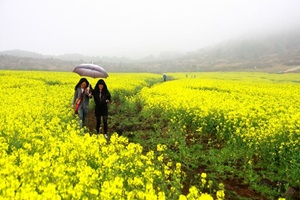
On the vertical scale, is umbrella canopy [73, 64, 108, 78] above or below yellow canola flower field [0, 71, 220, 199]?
above

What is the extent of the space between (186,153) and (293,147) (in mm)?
3100

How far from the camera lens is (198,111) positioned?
1379 centimetres

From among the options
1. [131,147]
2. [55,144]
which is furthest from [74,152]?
[131,147]

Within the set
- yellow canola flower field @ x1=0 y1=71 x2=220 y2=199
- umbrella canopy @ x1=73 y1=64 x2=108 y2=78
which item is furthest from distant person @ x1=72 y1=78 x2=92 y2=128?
yellow canola flower field @ x1=0 y1=71 x2=220 y2=199

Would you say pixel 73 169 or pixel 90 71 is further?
pixel 90 71

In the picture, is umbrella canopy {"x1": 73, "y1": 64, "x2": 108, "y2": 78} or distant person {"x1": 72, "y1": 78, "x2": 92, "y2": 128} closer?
distant person {"x1": 72, "y1": 78, "x2": 92, "y2": 128}

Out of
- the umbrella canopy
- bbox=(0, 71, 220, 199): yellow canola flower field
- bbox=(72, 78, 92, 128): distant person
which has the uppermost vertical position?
the umbrella canopy

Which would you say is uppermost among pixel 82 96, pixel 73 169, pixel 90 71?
pixel 90 71

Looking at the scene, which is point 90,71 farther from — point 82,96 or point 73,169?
point 73,169

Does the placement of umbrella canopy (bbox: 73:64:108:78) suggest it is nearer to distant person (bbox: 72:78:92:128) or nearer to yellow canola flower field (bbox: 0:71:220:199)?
distant person (bbox: 72:78:92:128)

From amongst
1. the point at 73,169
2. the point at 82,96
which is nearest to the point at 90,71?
the point at 82,96

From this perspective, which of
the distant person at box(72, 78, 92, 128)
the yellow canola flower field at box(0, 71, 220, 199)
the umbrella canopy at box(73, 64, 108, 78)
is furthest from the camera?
the umbrella canopy at box(73, 64, 108, 78)

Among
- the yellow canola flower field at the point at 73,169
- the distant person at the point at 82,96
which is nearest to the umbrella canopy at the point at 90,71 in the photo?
the distant person at the point at 82,96

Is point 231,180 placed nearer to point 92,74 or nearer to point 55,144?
point 55,144
